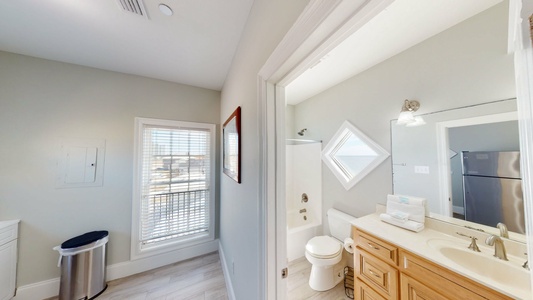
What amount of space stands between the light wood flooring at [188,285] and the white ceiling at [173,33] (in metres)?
2.56

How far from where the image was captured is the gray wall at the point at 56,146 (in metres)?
1.70

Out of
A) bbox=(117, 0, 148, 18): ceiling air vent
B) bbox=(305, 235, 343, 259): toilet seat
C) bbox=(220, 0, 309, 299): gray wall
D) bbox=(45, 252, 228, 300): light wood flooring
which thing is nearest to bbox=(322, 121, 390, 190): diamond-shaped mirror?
bbox=(305, 235, 343, 259): toilet seat

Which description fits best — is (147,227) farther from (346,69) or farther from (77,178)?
(346,69)

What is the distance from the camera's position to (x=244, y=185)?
1294 mm

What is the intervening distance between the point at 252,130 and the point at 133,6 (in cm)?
127

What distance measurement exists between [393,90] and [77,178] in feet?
12.0

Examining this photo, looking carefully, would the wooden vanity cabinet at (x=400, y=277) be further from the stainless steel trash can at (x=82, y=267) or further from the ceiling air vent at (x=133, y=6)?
the stainless steel trash can at (x=82, y=267)

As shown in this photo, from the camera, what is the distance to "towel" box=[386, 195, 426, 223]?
1.47m

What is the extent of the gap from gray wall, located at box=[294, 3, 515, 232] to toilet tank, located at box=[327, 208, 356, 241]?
107mm

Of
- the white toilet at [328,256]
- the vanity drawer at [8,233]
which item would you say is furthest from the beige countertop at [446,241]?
the vanity drawer at [8,233]

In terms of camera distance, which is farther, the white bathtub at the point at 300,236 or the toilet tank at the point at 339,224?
the white bathtub at the point at 300,236

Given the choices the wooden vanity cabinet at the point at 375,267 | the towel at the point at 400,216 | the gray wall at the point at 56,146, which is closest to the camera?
the wooden vanity cabinet at the point at 375,267

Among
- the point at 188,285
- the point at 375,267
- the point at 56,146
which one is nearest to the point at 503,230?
the point at 375,267

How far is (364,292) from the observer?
1476 millimetres
